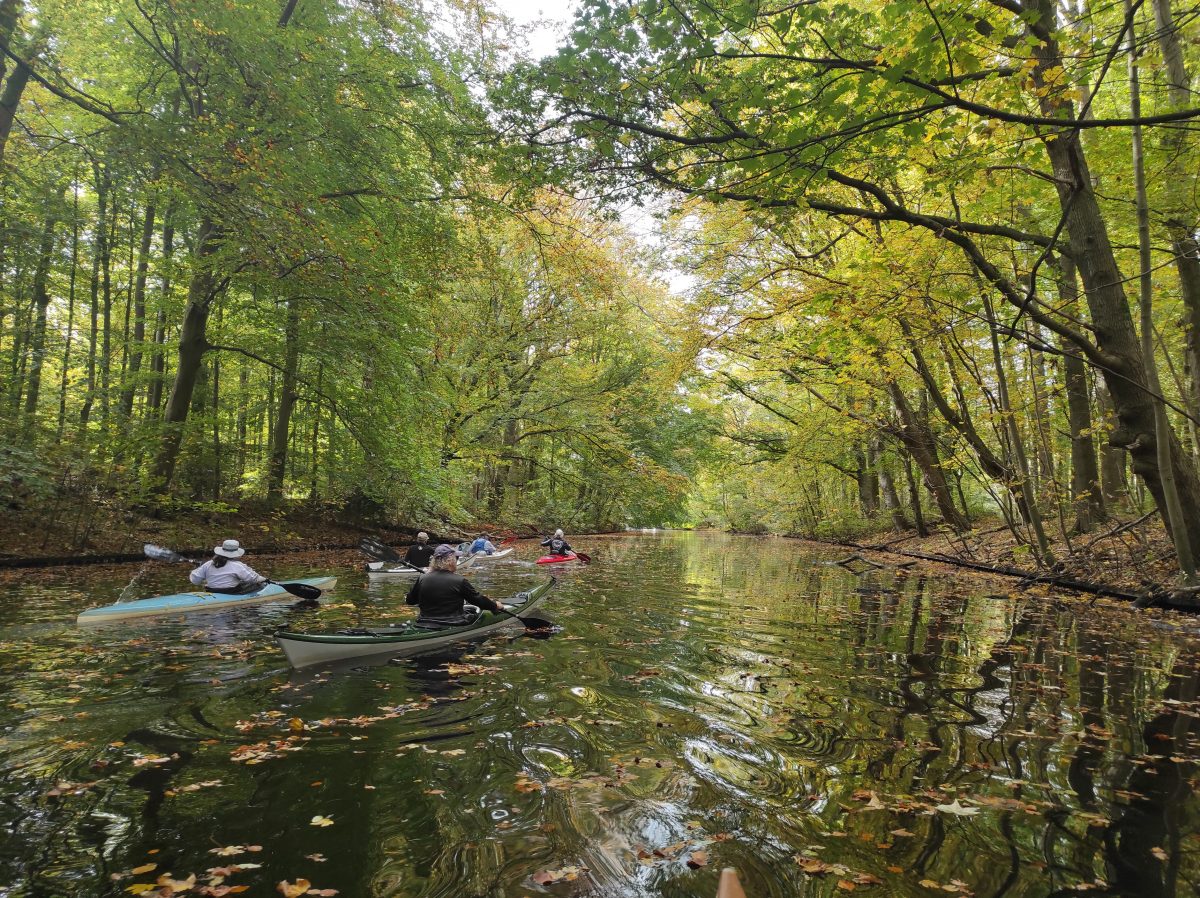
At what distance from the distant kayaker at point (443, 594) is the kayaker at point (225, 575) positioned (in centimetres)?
371

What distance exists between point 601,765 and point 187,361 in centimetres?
1551

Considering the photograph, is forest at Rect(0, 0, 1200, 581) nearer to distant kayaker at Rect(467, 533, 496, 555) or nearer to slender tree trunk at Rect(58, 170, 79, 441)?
slender tree trunk at Rect(58, 170, 79, 441)

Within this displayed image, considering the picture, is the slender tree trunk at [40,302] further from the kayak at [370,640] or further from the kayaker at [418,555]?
the kayak at [370,640]

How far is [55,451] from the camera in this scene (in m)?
11.1

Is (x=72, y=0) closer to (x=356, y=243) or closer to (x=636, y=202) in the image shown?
(x=356, y=243)

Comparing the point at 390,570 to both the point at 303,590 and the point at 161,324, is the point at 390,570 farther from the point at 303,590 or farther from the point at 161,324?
the point at 161,324

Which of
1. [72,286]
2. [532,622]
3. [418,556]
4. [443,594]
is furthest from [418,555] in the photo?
[72,286]

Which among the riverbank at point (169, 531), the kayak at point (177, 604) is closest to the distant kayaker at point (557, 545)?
the riverbank at point (169, 531)

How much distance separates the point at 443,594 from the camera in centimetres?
780

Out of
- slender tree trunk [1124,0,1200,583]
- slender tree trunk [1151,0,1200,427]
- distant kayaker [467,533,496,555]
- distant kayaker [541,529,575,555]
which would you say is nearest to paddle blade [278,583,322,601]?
distant kayaker [467,533,496,555]

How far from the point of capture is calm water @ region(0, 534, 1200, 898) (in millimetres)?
2939

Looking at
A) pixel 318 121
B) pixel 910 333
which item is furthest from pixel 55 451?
pixel 910 333

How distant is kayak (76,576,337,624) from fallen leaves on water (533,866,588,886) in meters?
7.78

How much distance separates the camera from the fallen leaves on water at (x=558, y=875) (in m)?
2.85
